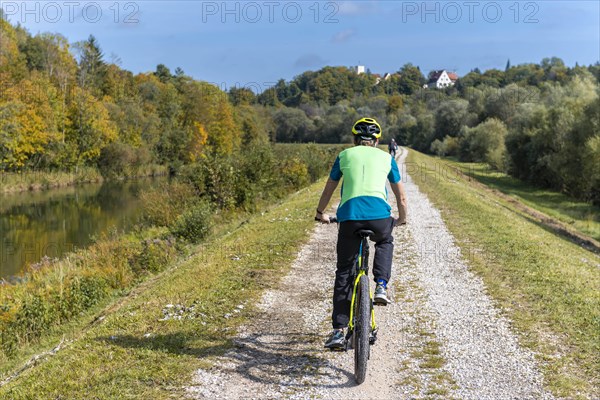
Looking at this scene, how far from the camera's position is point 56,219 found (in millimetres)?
31250

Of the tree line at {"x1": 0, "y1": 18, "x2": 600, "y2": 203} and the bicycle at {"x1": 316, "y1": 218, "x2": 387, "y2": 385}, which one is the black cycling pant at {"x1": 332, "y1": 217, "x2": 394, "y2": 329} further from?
the tree line at {"x1": 0, "y1": 18, "x2": 600, "y2": 203}

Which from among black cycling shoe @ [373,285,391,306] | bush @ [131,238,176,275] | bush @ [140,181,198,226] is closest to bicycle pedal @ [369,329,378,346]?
black cycling shoe @ [373,285,391,306]

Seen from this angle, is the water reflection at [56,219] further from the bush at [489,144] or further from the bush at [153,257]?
the bush at [489,144]

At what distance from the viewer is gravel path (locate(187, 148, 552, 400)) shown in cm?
518

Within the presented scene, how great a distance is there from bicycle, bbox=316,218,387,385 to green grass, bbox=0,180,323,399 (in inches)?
68.1

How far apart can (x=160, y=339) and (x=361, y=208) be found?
3.17 metres

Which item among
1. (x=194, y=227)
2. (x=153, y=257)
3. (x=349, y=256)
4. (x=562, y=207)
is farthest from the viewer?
(x=562, y=207)

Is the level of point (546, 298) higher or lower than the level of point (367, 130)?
lower

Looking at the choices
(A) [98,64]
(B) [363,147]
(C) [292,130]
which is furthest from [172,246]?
(C) [292,130]

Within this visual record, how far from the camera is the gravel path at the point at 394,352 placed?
17.0 feet

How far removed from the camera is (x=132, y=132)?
68688 mm

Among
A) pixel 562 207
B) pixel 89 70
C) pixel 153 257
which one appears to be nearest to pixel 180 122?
pixel 89 70

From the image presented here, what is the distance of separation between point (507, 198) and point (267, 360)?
34336 mm

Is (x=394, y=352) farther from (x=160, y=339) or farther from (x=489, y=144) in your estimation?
(x=489, y=144)
